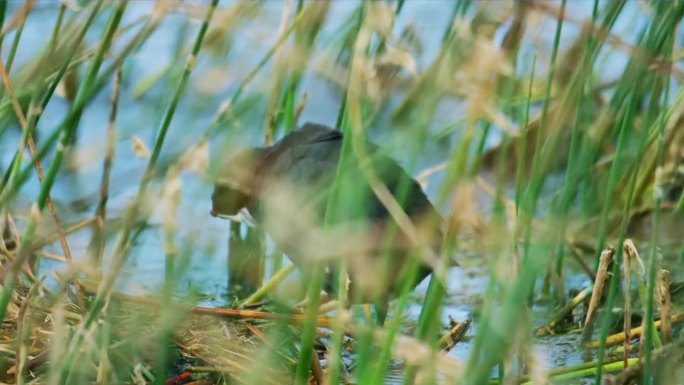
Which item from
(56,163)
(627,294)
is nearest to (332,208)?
(56,163)

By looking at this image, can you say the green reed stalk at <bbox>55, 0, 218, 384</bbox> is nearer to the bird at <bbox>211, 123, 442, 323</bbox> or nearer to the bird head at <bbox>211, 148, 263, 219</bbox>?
the bird at <bbox>211, 123, 442, 323</bbox>

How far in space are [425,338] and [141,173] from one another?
331 millimetres

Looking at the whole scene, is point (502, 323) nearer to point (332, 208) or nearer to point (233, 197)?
point (332, 208)

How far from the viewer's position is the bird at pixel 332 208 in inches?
36.3

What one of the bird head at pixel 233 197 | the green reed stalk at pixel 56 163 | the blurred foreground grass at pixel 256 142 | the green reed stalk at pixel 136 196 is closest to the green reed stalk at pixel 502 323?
the blurred foreground grass at pixel 256 142

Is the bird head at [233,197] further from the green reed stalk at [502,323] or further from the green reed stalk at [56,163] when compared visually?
the green reed stalk at [502,323]

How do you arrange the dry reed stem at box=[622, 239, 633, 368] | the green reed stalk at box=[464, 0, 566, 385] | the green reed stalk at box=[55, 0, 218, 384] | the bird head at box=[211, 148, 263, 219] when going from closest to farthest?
the green reed stalk at box=[464, 0, 566, 385] → the green reed stalk at box=[55, 0, 218, 384] → the dry reed stem at box=[622, 239, 633, 368] → the bird head at box=[211, 148, 263, 219]

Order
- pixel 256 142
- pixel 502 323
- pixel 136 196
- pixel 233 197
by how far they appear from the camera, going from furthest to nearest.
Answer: pixel 233 197 → pixel 256 142 → pixel 136 196 → pixel 502 323

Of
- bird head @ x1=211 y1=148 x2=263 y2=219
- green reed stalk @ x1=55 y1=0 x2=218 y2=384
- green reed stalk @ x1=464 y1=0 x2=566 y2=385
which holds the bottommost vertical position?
green reed stalk @ x1=464 y1=0 x2=566 y2=385

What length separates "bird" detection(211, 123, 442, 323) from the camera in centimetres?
92

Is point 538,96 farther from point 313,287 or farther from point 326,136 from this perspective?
point 313,287

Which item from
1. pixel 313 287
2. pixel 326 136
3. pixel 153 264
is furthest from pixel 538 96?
pixel 313 287

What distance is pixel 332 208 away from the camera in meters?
1.04

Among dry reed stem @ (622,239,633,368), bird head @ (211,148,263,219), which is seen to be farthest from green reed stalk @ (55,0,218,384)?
bird head @ (211,148,263,219)
